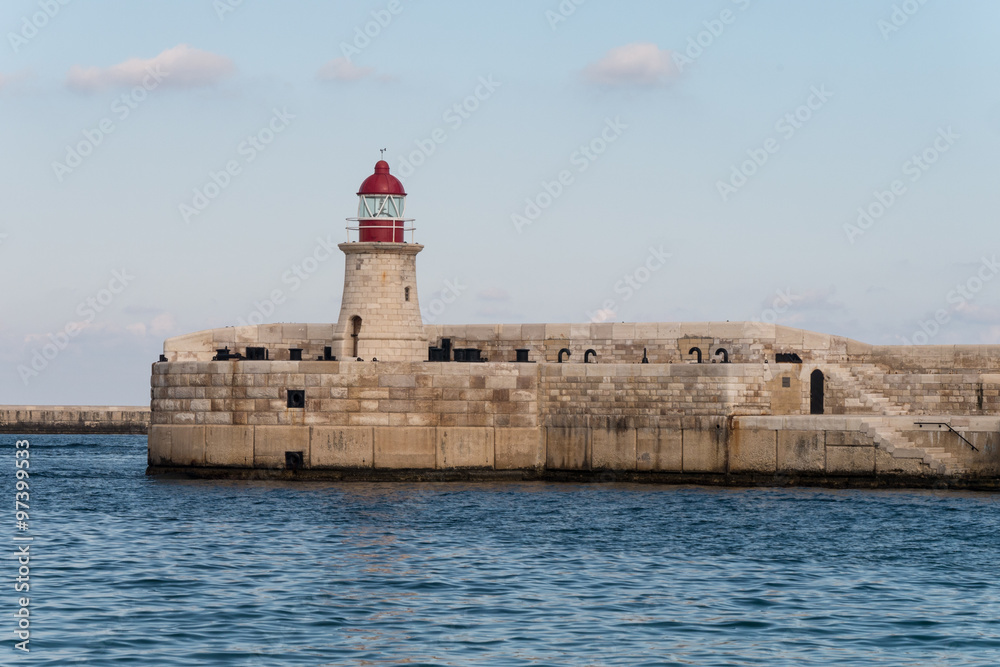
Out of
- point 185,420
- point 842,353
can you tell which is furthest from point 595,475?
point 185,420

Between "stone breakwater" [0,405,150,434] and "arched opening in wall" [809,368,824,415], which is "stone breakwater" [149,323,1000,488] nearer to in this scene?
"arched opening in wall" [809,368,824,415]

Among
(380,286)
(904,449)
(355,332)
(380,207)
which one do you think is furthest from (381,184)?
(904,449)

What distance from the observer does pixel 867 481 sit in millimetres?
29875

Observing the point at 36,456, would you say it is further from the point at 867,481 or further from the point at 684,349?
the point at 867,481

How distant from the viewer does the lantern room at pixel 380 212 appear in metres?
34.9

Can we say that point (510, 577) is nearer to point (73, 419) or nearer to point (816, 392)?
point (816, 392)

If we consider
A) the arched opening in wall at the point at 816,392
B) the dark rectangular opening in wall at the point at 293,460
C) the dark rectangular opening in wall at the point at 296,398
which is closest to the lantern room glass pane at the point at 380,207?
the dark rectangular opening in wall at the point at 296,398

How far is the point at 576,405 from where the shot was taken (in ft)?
108

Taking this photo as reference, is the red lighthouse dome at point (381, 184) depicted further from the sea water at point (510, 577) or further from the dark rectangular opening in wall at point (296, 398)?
the sea water at point (510, 577)

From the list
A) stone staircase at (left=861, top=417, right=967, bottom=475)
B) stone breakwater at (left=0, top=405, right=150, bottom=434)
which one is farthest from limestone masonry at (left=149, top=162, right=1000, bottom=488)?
stone breakwater at (left=0, top=405, right=150, bottom=434)

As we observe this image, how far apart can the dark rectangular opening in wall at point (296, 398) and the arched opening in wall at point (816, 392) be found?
12.0 meters

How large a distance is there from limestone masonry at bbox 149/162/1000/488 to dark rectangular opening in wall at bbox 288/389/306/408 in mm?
47

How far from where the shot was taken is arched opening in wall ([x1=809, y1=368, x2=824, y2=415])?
3356 cm

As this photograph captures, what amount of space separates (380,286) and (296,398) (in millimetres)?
3616
